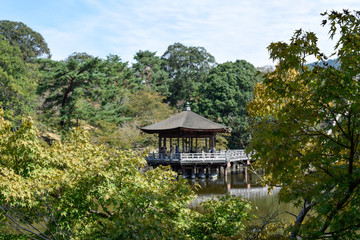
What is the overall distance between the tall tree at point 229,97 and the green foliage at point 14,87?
1629cm

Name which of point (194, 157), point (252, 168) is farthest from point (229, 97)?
point (252, 168)

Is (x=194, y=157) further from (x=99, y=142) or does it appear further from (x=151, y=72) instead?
(x=151, y=72)

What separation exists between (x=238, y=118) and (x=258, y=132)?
28139 mm

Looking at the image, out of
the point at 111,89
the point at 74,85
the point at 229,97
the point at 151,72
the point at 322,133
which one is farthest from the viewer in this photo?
the point at 151,72

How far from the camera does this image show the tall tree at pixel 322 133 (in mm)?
3398

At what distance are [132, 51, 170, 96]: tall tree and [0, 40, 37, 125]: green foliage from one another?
723 inches

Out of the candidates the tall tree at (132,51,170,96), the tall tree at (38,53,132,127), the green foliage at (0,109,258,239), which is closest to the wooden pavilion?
the tall tree at (38,53,132,127)

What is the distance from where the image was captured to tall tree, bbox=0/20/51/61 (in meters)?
45.6

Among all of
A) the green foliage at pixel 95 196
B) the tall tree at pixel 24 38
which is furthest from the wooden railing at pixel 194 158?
the tall tree at pixel 24 38

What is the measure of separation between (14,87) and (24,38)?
3018 centimetres

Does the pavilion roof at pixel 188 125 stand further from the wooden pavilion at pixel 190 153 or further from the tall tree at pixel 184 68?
the tall tree at pixel 184 68

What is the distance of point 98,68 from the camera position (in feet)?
86.4

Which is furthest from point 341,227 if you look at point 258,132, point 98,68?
point 98,68

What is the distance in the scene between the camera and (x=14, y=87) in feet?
71.7
